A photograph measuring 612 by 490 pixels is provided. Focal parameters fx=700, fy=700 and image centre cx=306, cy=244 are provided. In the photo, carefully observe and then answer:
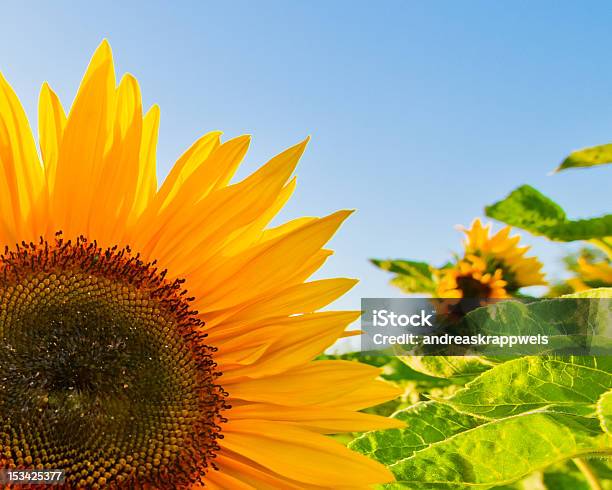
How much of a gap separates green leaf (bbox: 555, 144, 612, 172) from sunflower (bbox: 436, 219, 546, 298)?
0.79 meters

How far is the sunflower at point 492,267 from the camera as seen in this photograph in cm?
254

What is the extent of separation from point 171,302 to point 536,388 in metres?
0.53

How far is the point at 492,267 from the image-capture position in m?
2.60

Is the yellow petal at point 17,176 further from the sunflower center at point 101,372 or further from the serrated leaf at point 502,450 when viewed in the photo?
the serrated leaf at point 502,450

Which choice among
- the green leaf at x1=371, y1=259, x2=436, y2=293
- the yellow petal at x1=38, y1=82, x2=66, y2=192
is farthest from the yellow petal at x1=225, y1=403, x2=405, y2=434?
the green leaf at x1=371, y1=259, x2=436, y2=293

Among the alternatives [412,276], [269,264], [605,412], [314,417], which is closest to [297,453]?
[314,417]

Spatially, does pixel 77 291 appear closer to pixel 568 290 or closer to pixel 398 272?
pixel 398 272

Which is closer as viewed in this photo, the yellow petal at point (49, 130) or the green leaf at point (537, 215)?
the yellow petal at point (49, 130)

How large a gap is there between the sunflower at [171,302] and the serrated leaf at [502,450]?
0.18 metres

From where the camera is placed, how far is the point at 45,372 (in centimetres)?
93

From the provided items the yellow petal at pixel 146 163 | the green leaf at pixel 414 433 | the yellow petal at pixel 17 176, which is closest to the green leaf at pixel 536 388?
the green leaf at pixel 414 433

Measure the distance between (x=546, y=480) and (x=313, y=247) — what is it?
65 centimetres

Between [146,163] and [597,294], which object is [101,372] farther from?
[597,294]

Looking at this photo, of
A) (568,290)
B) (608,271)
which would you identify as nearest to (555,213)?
(608,271)
